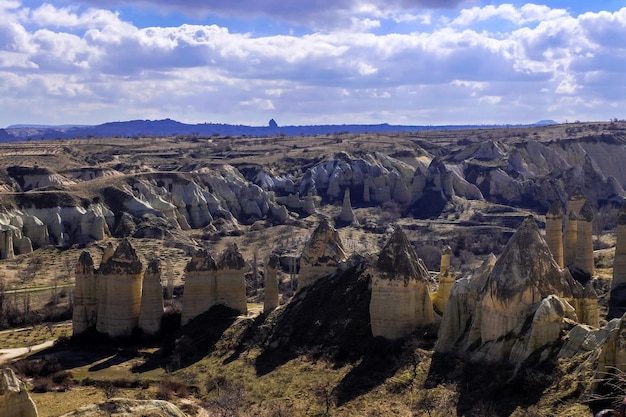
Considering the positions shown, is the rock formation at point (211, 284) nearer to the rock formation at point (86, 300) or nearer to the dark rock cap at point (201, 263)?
the dark rock cap at point (201, 263)

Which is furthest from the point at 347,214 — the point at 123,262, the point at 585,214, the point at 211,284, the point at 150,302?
the point at 123,262

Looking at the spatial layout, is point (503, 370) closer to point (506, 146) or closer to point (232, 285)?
point (232, 285)

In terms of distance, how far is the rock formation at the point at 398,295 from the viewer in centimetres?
3397

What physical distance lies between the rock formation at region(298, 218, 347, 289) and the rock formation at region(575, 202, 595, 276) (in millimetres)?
14345

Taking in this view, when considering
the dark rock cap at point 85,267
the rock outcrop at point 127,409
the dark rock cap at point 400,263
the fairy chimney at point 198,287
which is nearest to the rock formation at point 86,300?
the dark rock cap at point 85,267

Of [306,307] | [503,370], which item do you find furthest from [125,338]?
[503,370]

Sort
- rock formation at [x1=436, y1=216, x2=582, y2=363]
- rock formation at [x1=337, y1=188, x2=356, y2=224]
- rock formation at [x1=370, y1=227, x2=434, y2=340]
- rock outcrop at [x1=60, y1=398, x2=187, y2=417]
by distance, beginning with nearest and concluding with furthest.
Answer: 1. rock outcrop at [x1=60, y1=398, x2=187, y2=417]
2. rock formation at [x1=436, y1=216, x2=582, y2=363]
3. rock formation at [x1=370, y1=227, x2=434, y2=340]
4. rock formation at [x1=337, y1=188, x2=356, y2=224]

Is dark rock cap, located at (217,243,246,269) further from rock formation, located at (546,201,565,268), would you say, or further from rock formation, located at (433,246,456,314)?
rock formation, located at (546,201,565,268)

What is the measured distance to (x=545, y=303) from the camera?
2652 cm

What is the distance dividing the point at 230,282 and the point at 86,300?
805cm

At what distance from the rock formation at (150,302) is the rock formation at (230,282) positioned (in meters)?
3.24

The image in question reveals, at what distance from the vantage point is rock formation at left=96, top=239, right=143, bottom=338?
44.2 m

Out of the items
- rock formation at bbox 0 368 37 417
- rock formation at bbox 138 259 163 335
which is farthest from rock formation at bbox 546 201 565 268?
rock formation at bbox 0 368 37 417

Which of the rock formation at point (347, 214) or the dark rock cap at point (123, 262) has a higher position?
the dark rock cap at point (123, 262)
